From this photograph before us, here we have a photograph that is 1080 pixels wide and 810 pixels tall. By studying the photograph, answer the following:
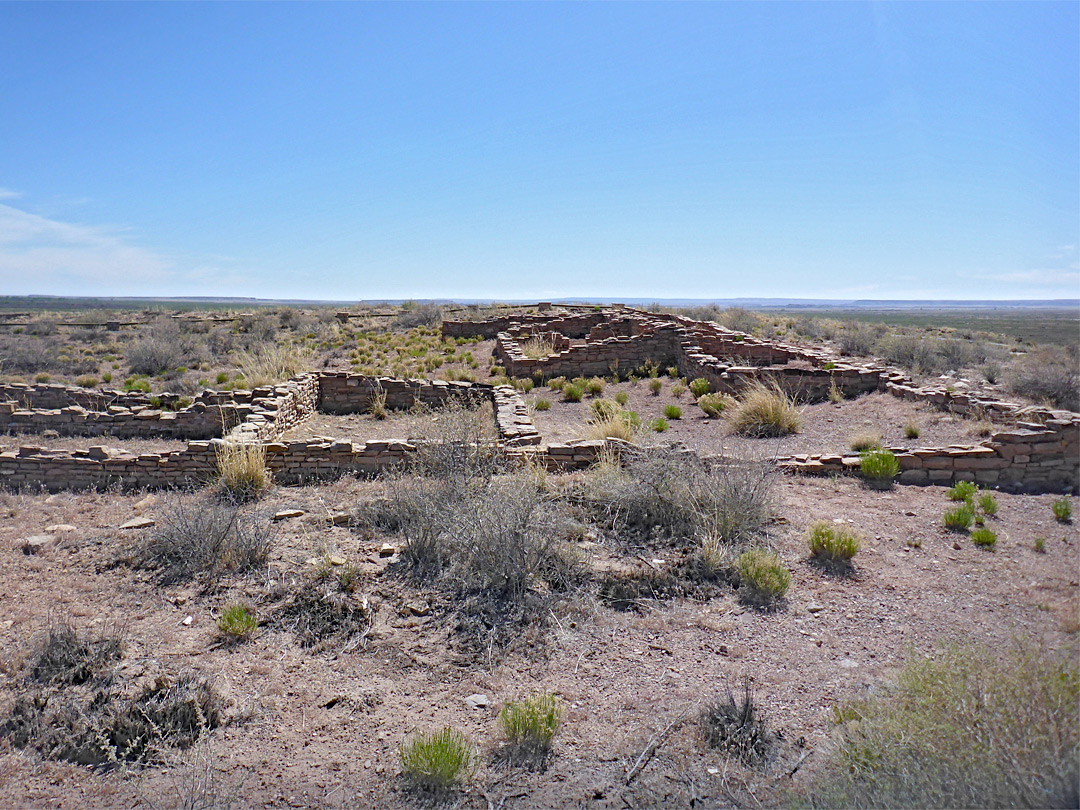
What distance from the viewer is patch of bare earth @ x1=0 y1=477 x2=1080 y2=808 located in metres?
3.21

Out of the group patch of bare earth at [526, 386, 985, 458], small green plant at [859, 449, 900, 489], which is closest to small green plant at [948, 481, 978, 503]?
small green plant at [859, 449, 900, 489]

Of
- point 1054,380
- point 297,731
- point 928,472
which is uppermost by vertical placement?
point 1054,380

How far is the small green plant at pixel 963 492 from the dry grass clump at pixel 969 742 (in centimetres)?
413

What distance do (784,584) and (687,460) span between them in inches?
83.8

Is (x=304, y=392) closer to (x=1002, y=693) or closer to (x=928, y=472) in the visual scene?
(x=928, y=472)

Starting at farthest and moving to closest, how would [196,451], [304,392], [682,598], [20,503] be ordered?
Answer: [304,392]
[196,451]
[20,503]
[682,598]

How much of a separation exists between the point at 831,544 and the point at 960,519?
1.69 m

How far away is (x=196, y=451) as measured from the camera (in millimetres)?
8094

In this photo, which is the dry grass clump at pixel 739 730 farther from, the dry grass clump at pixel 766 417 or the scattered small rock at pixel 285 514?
the dry grass clump at pixel 766 417

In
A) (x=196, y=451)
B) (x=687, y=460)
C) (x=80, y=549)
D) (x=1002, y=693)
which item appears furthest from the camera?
(x=196, y=451)

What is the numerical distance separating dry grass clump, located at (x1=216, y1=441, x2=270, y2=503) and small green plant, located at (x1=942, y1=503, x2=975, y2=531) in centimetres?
772

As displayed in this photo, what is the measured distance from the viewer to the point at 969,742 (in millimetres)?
2439

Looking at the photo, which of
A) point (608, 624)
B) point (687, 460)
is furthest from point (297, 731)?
point (687, 460)

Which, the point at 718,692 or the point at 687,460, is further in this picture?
the point at 687,460
